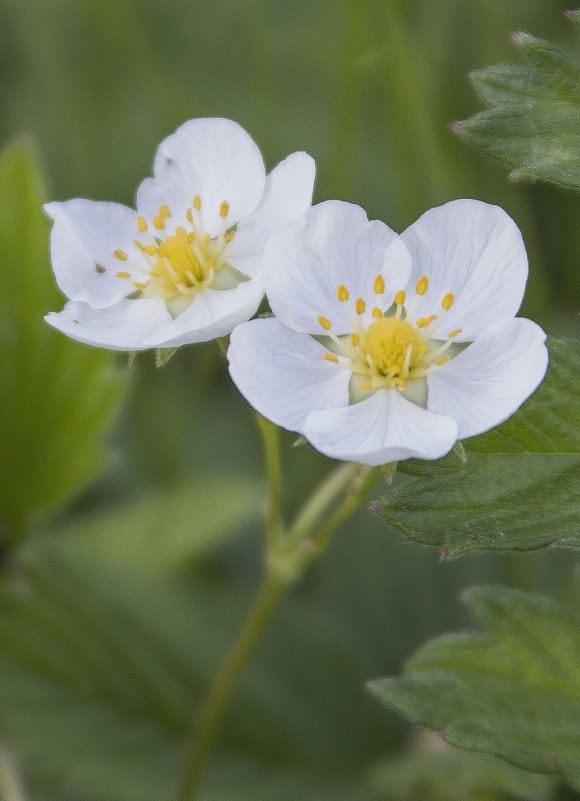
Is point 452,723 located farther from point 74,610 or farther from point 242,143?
point 74,610

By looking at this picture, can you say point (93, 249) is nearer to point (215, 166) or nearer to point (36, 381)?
point (215, 166)

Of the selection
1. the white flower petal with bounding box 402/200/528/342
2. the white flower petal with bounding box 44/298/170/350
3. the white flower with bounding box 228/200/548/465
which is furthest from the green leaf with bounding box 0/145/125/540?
the white flower petal with bounding box 402/200/528/342

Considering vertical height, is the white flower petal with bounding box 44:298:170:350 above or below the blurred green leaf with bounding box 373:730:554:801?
above

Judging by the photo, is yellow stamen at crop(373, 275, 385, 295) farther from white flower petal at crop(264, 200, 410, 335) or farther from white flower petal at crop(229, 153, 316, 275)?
white flower petal at crop(229, 153, 316, 275)

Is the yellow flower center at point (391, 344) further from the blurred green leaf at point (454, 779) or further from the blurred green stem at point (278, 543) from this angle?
the blurred green leaf at point (454, 779)

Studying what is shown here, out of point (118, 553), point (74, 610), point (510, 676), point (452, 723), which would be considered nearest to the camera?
point (452, 723)

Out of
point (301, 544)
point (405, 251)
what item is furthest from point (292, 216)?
point (301, 544)
